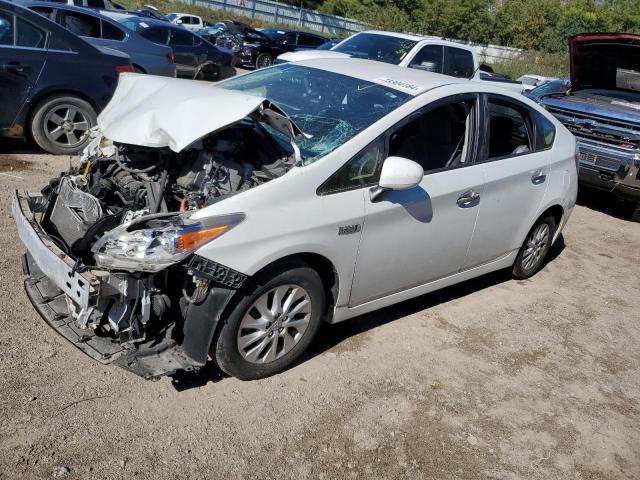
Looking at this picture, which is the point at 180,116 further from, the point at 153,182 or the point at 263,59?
the point at 263,59

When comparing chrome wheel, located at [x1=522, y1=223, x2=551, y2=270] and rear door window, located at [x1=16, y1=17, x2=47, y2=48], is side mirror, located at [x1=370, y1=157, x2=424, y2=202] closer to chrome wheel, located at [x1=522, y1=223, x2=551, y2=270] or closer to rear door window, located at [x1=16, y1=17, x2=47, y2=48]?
chrome wheel, located at [x1=522, y1=223, x2=551, y2=270]

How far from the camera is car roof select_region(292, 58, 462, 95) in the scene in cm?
411

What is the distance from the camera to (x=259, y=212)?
3143mm

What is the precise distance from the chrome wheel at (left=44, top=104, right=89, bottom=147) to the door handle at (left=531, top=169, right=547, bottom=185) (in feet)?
15.4

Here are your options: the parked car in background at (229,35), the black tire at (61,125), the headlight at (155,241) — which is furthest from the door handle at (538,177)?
the parked car in background at (229,35)

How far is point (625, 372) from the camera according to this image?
4348 millimetres

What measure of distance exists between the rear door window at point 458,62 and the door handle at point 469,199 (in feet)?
22.0

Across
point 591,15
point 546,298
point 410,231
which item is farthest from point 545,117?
point 591,15

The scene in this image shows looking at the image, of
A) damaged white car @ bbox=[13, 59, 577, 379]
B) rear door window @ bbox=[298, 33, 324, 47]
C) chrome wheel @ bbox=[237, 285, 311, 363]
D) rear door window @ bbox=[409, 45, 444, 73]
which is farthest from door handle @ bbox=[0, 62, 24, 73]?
rear door window @ bbox=[298, 33, 324, 47]

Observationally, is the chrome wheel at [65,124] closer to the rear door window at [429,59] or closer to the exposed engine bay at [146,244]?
the exposed engine bay at [146,244]

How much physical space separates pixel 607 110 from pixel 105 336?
7368 mm

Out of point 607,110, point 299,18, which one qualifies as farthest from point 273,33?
point 299,18

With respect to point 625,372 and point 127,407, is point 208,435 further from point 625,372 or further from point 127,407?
point 625,372

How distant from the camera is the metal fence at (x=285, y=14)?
38312 mm
